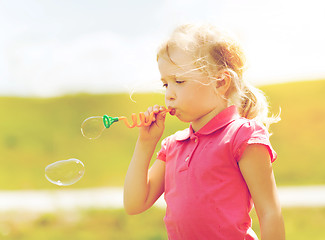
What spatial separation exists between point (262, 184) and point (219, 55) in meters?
0.47

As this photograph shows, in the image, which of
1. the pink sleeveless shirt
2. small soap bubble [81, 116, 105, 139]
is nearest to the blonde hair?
the pink sleeveless shirt

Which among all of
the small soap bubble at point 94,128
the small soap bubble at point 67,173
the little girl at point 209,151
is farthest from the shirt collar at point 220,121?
the small soap bubble at point 67,173

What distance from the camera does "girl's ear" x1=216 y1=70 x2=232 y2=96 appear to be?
64.9 inches

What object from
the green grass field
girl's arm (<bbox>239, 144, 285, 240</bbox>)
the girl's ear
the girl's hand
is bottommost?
the green grass field

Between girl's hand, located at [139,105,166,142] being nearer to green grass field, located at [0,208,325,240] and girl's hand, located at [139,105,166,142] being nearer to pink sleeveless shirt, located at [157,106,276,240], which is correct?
pink sleeveless shirt, located at [157,106,276,240]

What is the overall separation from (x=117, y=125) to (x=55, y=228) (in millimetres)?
3050

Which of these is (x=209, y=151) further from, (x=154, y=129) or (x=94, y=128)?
(x=94, y=128)

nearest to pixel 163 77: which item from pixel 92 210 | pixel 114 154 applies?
pixel 92 210

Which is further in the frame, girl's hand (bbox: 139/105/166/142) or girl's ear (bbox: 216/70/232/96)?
girl's hand (bbox: 139/105/166/142)

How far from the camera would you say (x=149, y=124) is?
1.74 meters

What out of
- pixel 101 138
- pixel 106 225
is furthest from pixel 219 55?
pixel 101 138

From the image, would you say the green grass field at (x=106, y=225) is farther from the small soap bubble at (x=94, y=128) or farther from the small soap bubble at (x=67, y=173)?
the small soap bubble at (x=94, y=128)

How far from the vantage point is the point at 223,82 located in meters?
1.66

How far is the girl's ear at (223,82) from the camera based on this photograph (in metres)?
1.65
